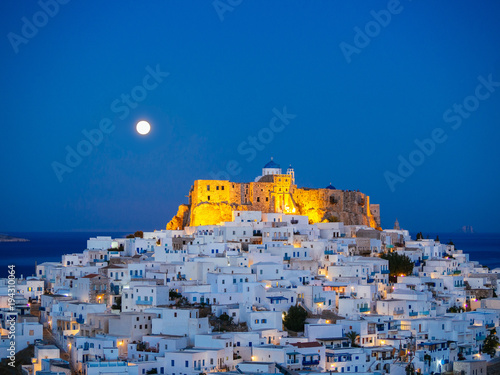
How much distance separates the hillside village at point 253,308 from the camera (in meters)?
35.6

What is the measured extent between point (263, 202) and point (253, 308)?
20.9 metres

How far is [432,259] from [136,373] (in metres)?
25.4

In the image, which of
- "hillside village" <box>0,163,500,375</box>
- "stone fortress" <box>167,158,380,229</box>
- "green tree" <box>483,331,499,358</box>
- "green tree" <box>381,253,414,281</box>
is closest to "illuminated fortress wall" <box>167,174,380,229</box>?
"stone fortress" <box>167,158,380,229</box>

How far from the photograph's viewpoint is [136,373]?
33500mm

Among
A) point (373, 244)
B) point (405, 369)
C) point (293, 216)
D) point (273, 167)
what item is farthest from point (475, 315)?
point (273, 167)

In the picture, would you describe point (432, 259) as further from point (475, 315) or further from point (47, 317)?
point (47, 317)

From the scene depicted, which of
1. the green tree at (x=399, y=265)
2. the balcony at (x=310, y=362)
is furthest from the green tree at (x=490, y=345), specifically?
the balcony at (x=310, y=362)

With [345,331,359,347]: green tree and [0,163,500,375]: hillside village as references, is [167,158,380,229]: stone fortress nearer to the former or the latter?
[0,163,500,375]: hillside village

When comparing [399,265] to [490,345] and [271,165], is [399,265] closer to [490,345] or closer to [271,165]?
[490,345]

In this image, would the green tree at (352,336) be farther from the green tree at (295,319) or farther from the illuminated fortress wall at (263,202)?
the illuminated fortress wall at (263,202)

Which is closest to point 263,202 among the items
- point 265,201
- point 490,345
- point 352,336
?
point 265,201

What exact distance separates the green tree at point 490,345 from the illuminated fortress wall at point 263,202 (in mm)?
19451

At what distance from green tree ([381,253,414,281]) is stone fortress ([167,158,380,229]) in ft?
31.5

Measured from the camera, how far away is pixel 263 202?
2383 inches
